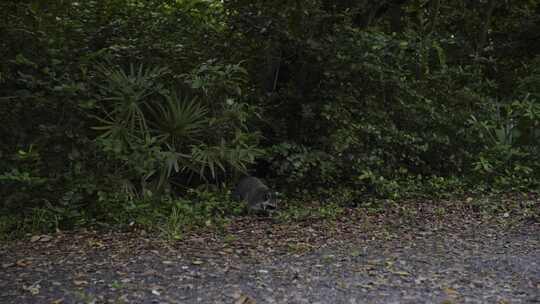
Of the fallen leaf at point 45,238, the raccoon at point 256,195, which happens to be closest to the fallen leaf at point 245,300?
the fallen leaf at point 45,238

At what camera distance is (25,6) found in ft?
22.0

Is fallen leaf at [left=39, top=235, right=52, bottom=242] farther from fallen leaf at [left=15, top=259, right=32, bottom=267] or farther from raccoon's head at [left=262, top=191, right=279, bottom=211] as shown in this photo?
raccoon's head at [left=262, top=191, right=279, bottom=211]

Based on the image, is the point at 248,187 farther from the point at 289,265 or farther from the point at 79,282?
the point at 79,282

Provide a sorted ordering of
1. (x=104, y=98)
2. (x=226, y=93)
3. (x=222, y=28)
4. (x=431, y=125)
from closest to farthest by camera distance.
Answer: (x=104, y=98) → (x=226, y=93) → (x=222, y=28) → (x=431, y=125)

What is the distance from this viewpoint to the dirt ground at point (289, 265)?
402 cm

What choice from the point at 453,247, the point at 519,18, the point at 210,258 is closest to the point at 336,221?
the point at 453,247

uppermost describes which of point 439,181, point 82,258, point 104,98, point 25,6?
point 25,6

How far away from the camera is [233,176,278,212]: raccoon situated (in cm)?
677

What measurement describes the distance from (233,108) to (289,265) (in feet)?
8.51

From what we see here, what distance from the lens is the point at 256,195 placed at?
687 cm

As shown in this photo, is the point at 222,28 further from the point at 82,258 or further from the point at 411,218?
the point at 82,258

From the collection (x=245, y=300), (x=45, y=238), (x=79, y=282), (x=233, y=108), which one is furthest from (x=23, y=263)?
(x=233, y=108)

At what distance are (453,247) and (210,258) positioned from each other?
6.33 ft

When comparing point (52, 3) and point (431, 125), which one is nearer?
point (52, 3)
